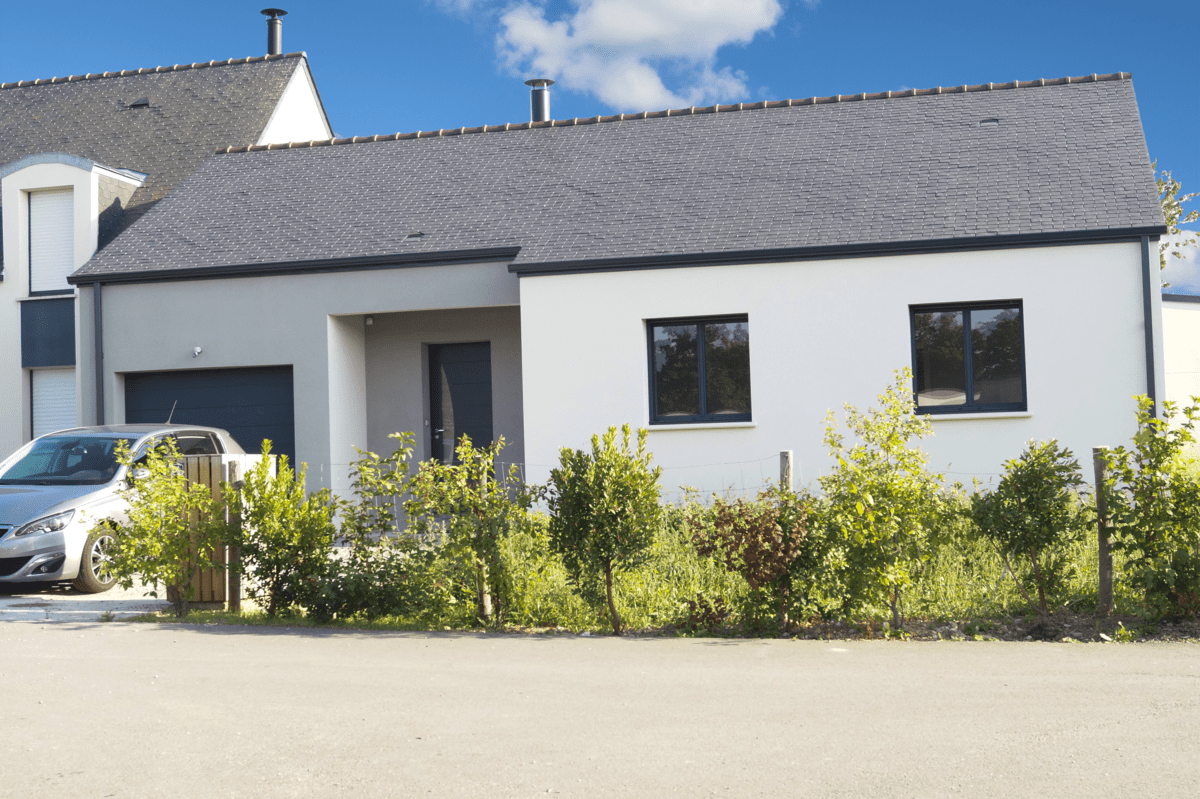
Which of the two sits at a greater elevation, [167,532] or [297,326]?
[297,326]

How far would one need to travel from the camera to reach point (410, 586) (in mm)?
8477

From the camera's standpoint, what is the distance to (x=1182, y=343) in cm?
2186

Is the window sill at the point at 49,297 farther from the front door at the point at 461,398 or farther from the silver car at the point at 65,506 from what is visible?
the silver car at the point at 65,506

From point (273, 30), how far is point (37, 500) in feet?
58.6

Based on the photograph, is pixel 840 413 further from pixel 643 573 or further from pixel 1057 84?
pixel 1057 84

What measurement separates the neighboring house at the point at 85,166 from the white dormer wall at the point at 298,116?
0.04 meters

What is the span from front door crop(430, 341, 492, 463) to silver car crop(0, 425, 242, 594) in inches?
213

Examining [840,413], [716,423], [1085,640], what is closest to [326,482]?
[716,423]

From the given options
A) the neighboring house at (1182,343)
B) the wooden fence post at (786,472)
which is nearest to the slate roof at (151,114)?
the wooden fence post at (786,472)

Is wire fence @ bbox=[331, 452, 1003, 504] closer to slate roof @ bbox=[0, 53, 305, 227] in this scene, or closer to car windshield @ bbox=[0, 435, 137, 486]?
car windshield @ bbox=[0, 435, 137, 486]

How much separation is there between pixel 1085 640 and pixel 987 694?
6.35ft

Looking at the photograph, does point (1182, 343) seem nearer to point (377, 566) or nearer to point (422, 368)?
point (422, 368)

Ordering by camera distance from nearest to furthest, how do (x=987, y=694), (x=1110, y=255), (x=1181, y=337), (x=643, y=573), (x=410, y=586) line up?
(x=987, y=694), (x=410, y=586), (x=643, y=573), (x=1110, y=255), (x=1181, y=337)

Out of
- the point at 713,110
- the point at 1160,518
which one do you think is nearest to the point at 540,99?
the point at 713,110
